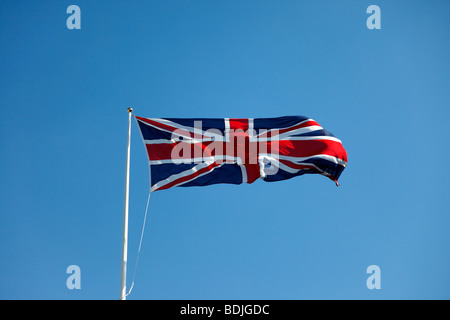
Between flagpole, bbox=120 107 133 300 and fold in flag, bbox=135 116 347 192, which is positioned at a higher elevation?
fold in flag, bbox=135 116 347 192

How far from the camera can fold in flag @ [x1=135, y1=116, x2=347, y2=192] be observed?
18.4 m

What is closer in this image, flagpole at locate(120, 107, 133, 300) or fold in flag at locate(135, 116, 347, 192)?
flagpole at locate(120, 107, 133, 300)

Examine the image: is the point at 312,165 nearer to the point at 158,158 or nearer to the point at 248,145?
the point at 248,145

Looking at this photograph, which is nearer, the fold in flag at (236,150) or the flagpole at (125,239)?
the flagpole at (125,239)

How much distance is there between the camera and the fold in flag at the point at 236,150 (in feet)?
60.4

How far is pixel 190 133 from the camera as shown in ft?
62.7

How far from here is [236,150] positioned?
64.1 ft

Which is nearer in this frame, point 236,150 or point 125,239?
point 125,239

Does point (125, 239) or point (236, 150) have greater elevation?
point (236, 150)

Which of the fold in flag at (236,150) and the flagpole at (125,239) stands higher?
the fold in flag at (236,150)

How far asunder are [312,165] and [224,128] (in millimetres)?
3772
